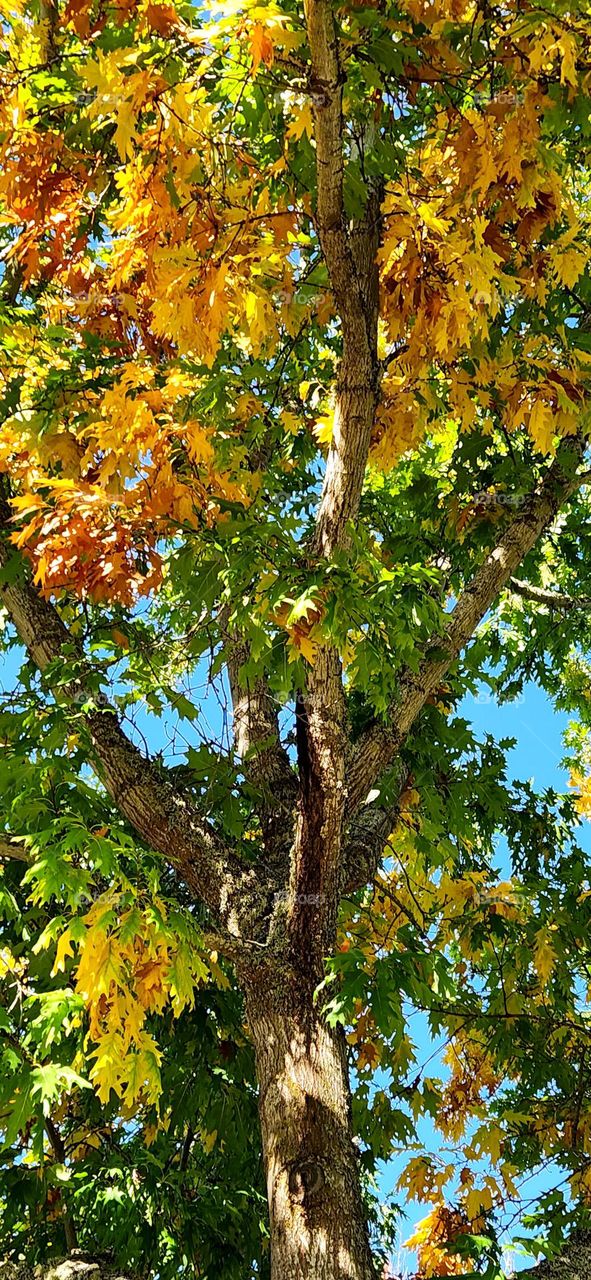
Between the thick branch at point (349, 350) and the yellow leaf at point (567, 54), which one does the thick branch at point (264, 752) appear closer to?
the thick branch at point (349, 350)

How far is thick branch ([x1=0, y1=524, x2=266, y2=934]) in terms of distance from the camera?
3943 mm

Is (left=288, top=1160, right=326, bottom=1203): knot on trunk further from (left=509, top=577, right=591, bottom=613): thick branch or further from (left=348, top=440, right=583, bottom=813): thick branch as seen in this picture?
(left=509, top=577, right=591, bottom=613): thick branch

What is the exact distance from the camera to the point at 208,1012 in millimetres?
4633

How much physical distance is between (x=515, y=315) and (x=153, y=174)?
65.4 inches

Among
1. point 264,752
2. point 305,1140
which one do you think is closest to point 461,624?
point 264,752

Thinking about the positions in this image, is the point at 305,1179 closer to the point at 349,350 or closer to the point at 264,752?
the point at 264,752

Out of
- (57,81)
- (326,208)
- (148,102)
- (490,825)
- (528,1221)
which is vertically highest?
(57,81)

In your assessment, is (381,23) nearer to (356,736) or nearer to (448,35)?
(448,35)

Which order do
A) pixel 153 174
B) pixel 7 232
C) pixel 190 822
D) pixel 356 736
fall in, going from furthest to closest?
1. pixel 7 232
2. pixel 356 736
3. pixel 190 822
4. pixel 153 174

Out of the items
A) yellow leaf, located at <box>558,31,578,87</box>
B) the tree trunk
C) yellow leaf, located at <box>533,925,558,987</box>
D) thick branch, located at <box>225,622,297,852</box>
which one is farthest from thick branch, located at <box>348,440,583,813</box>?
yellow leaf, located at <box>558,31,578,87</box>

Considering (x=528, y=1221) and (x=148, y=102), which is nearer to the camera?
(x=148, y=102)

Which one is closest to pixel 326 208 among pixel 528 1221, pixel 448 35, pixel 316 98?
pixel 316 98

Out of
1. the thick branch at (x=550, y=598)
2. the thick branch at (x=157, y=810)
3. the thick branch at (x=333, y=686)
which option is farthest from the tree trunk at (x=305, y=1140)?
the thick branch at (x=550, y=598)

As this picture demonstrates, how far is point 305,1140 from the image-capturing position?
3.40 m
